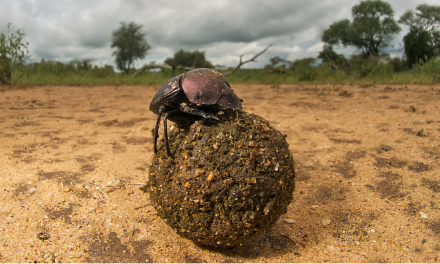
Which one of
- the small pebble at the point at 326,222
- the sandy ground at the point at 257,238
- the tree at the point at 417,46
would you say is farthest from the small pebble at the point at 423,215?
the tree at the point at 417,46

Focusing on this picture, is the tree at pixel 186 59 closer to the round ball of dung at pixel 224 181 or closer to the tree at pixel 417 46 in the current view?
the tree at pixel 417 46

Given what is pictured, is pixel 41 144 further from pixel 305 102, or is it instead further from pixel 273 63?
pixel 273 63

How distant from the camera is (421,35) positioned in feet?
66.4

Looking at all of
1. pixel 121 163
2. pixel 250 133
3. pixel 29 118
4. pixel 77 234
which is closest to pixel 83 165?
pixel 121 163

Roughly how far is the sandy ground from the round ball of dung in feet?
0.96

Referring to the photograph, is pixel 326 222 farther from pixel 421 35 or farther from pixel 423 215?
pixel 421 35

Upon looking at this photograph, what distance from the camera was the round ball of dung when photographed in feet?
5.65

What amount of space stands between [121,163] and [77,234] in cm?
123

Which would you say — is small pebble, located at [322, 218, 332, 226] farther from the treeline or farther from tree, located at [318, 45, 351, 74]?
tree, located at [318, 45, 351, 74]

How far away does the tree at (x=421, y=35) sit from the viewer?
19.7m

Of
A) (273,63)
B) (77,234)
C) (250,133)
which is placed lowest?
(77,234)

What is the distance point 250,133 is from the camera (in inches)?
73.2

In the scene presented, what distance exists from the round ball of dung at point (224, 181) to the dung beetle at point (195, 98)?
0.29 feet

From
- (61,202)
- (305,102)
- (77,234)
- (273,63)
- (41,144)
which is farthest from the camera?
(273,63)
